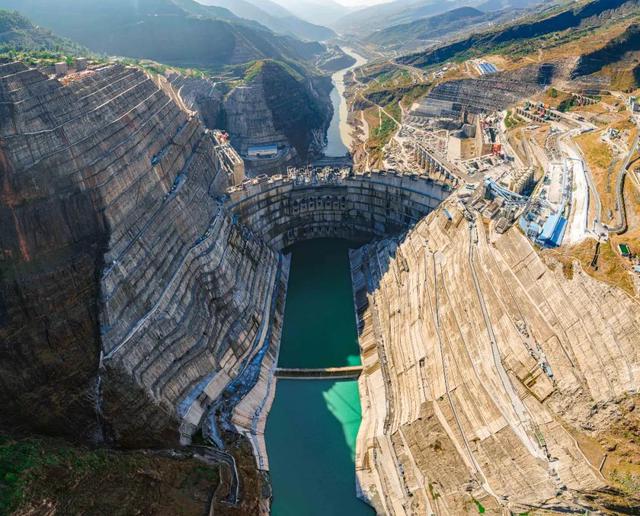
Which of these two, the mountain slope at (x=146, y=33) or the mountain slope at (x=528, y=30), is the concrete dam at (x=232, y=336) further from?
the mountain slope at (x=528, y=30)

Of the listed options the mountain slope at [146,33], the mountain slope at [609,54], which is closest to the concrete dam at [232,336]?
the mountain slope at [609,54]

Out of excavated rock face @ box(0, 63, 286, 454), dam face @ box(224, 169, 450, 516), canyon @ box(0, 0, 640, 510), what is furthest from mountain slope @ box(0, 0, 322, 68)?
excavated rock face @ box(0, 63, 286, 454)

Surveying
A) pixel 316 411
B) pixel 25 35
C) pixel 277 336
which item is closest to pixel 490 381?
pixel 316 411

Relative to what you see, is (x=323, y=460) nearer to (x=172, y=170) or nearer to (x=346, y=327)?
(x=346, y=327)

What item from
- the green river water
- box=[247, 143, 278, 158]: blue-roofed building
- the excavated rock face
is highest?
the excavated rock face

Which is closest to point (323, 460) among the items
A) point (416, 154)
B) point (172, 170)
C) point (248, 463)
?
point (248, 463)

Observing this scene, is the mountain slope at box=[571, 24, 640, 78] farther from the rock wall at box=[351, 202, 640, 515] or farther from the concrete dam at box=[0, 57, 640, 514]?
the rock wall at box=[351, 202, 640, 515]
